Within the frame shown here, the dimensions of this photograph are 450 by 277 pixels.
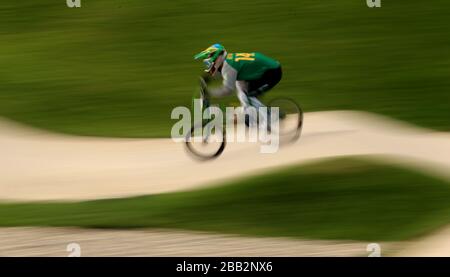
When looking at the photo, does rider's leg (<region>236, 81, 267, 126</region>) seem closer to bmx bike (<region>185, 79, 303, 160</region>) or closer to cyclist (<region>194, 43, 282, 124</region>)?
cyclist (<region>194, 43, 282, 124</region>)

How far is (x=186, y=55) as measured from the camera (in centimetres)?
2097

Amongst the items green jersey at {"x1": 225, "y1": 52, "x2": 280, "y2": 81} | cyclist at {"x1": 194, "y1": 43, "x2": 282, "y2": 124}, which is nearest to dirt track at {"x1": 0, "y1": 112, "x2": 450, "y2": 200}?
cyclist at {"x1": 194, "y1": 43, "x2": 282, "y2": 124}

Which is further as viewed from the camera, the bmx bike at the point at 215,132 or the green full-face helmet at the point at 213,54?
the bmx bike at the point at 215,132

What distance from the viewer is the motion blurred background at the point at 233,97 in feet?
40.0

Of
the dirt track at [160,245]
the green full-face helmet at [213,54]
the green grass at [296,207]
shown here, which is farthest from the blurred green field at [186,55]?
the dirt track at [160,245]

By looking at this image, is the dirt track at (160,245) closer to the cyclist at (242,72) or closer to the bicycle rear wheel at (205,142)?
the bicycle rear wheel at (205,142)

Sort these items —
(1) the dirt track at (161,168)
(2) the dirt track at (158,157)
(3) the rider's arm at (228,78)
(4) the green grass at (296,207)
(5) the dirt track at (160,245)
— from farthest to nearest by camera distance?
(2) the dirt track at (158,157)
(3) the rider's arm at (228,78)
(4) the green grass at (296,207)
(1) the dirt track at (161,168)
(5) the dirt track at (160,245)

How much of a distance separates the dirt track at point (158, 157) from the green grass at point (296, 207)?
22.6 inches

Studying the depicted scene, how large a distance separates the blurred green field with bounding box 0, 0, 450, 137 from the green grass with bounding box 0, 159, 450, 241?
469cm

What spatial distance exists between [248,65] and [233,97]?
5774mm

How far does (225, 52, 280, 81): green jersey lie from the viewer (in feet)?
45.0
